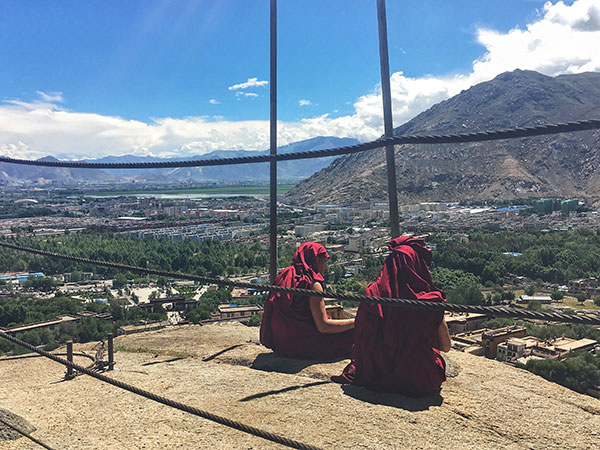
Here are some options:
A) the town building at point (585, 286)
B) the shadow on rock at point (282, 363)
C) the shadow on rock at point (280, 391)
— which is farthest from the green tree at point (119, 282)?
the shadow on rock at point (280, 391)

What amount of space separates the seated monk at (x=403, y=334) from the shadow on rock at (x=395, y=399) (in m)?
0.08

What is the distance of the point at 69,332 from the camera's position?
1675 cm

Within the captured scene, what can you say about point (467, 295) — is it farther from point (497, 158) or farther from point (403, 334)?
point (497, 158)

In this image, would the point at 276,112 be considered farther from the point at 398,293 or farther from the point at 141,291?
the point at 141,291

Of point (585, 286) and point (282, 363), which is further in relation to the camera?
point (585, 286)

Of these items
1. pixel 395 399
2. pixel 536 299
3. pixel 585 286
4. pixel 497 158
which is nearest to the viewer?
pixel 395 399

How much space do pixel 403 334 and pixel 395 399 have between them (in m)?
0.71

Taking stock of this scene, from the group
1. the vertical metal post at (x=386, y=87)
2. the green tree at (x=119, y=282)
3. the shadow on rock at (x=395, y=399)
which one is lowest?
the green tree at (x=119, y=282)

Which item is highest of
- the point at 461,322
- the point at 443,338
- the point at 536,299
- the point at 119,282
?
the point at 443,338

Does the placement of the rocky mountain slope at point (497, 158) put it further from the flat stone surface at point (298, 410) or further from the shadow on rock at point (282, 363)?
the flat stone surface at point (298, 410)

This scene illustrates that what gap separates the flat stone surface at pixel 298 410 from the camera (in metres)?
4.35

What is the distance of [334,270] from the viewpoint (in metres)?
35.7

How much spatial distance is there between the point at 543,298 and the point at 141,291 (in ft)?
90.8

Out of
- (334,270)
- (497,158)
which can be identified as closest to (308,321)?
(334,270)
